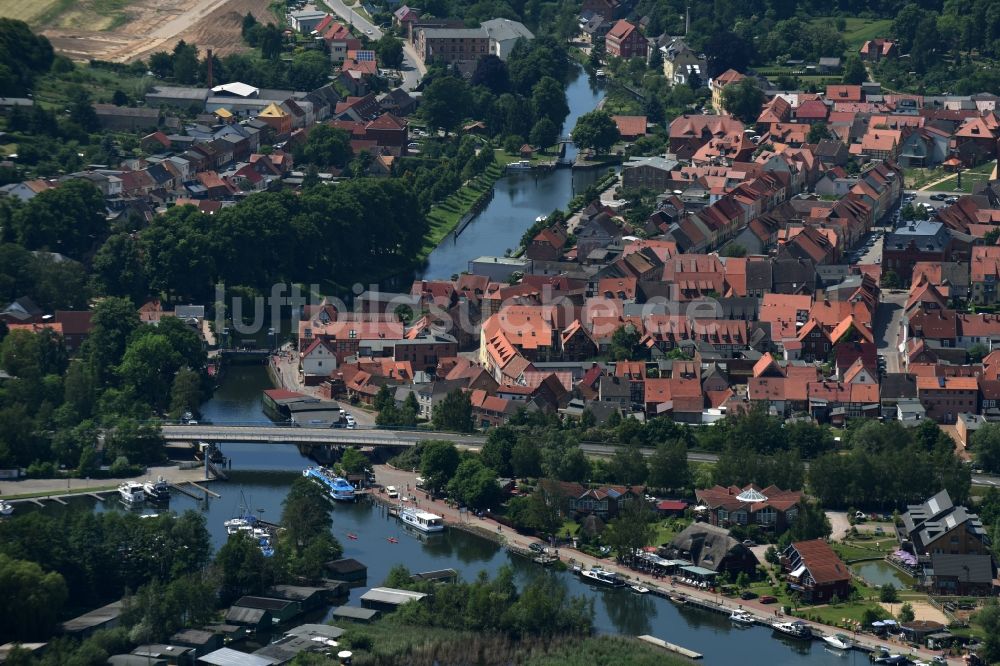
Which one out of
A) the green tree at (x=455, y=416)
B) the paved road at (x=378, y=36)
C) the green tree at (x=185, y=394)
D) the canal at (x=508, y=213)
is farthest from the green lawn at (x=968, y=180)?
the green tree at (x=185, y=394)

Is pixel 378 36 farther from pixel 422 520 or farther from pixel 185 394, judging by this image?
pixel 422 520

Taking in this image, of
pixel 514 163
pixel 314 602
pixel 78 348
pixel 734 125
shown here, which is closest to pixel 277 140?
pixel 514 163

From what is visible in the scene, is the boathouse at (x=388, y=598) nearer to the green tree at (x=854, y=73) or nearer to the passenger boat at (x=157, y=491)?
the passenger boat at (x=157, y=491)

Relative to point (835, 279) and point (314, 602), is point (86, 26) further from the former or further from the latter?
point (314, 602)

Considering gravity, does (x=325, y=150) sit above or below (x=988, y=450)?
above

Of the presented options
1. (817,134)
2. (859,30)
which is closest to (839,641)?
(817,134)

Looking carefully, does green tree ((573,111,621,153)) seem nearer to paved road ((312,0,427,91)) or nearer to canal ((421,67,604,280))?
canal ((421,67,604,280))

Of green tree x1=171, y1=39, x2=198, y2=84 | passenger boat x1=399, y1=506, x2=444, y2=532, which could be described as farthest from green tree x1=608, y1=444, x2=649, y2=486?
green tree x1=171, y1=39, x2=198, y2=84
